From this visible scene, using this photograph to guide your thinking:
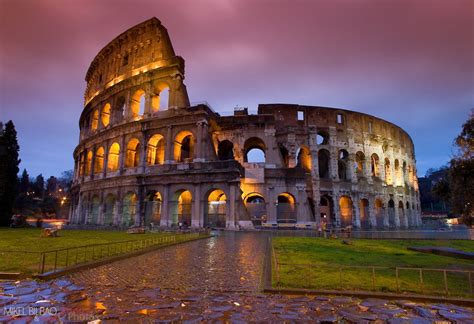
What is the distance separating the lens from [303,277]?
23.7 ft

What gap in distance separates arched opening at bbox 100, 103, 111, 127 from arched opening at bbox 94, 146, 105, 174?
11.2ft

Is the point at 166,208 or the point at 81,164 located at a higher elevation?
the point at 81,164

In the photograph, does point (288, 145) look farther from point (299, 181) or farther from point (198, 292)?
point (198, 292)

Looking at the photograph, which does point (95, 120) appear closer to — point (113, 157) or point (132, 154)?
point (113, 157)

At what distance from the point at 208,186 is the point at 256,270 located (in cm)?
2002

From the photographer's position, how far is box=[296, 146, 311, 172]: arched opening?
35953 millimetres

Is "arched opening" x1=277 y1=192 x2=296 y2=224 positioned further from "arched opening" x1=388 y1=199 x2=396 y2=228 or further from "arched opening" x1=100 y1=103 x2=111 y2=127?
"arched opening" x1=100 y1=103 x2=111 y2=127

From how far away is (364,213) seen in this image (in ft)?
122

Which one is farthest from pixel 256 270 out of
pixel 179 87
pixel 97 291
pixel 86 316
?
pixel 179 87

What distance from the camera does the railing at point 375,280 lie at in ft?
19.6

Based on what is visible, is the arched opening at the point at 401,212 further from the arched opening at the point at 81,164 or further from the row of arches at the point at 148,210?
the arched opening at the point at 81,164

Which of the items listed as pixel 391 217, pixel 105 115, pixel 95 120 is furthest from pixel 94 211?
pixel 391 217

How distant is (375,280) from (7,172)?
36760mm

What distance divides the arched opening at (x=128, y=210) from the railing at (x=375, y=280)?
25.9 metres
